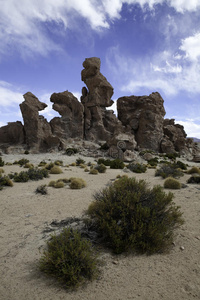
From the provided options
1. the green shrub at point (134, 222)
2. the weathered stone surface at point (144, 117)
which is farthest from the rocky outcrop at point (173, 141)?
the green shrub at point (134, 222)

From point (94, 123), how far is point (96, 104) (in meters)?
4.78

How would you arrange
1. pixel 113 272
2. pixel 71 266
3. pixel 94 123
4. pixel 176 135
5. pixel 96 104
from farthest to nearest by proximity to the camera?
pixel 176 135 → pixel 96 104 → pixel 94 123 → pixel 113 272 → pixel 71 266

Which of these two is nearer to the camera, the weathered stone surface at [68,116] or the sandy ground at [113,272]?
the sandy ground at [113,272]

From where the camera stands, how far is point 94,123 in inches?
1612

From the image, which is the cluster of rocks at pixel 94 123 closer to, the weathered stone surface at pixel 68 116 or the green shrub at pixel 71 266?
the weathered stone surface at pixel 68 116

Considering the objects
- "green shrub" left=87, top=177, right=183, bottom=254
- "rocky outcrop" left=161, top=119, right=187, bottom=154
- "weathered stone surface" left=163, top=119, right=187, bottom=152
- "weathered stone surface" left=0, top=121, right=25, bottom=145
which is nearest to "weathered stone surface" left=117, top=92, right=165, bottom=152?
"rocky outcrop" left=161, top=119, right=187, bottom=154

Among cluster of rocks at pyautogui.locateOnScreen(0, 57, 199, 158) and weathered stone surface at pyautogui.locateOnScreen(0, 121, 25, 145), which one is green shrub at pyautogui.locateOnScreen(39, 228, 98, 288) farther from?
weathered stone surface at pyautogui.locateOnScreen(0, 121, 25, 145)

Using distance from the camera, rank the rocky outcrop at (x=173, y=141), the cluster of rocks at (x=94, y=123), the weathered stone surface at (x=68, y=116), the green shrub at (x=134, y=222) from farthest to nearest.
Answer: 1. the rocky outcrop at (x=173, y=141)
2. the weathered stone surface at (x=68, y=116)
3. the cluster of rocks at (x=94, y=123)
4. the green shrub at (x=134, y=222)

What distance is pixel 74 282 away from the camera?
103 inches

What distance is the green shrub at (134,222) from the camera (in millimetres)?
3445

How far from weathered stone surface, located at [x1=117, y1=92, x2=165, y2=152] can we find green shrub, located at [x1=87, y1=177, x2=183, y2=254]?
3760 cm

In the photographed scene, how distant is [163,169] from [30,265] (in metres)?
12.0

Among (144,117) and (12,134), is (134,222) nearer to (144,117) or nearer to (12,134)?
(12,134)

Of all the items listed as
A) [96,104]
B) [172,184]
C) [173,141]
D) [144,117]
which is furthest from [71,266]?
[173,141]
